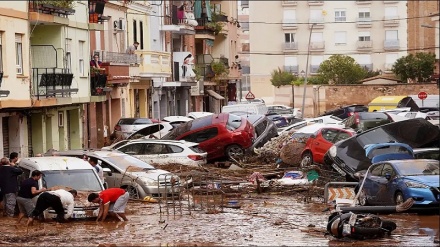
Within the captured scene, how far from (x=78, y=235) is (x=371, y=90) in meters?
66.1

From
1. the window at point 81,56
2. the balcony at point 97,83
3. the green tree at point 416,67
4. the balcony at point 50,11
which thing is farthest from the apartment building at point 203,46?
the balcony at point 50,11

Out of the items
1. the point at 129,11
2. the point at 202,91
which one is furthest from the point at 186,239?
the point at 202,91

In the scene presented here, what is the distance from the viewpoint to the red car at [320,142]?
114 ft

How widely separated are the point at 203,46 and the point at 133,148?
42.4 metres

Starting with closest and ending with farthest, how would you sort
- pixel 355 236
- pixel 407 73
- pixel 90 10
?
pixel 355 236 < pixel 90 10 < pixel 407 73

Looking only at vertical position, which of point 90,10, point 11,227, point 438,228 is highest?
point 90,10

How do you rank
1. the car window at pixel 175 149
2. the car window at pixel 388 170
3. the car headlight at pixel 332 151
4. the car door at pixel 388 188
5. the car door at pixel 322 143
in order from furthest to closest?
the car window at pixel 175 149 → the car door at pixel 322 143 → the car headlight at pixel 332 151 → the car window at pixel 388 170 → the car door at pixel 388 188

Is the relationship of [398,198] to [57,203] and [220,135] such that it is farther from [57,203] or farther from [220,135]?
[220,135]

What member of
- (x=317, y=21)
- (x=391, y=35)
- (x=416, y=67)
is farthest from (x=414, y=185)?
(x=317, y=21)

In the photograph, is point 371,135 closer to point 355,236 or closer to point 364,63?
point 355,236

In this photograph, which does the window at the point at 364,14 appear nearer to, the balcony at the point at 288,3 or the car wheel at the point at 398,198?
the balcony at the point at 288,3

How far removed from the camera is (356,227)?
1928 centimetres

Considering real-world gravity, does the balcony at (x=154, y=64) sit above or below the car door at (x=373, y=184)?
above

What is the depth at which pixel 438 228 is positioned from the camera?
12.7 m
